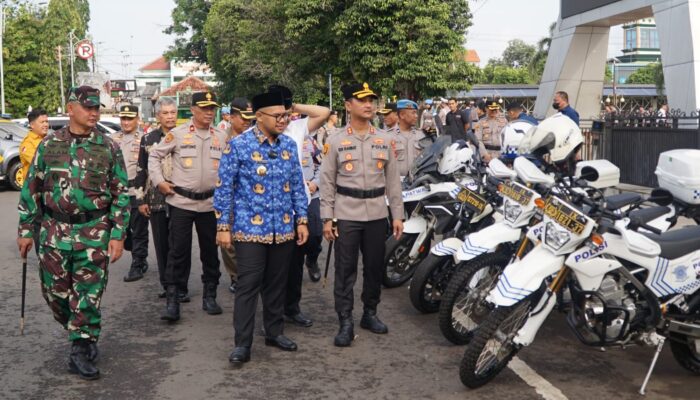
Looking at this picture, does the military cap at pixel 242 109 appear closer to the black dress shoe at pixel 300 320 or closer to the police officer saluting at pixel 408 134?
the police officer saluting at pixel 408 134

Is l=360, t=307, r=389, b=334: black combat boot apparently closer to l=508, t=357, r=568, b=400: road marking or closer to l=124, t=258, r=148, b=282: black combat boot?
l=508, t=357, r=568, b=400: road marking

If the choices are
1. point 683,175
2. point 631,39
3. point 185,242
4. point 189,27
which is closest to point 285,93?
point 185,242

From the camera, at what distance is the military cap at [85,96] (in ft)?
16.5

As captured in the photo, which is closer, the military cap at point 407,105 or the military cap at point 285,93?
the military cap at point 285,93

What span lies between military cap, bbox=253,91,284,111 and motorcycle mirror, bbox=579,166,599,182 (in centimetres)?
204

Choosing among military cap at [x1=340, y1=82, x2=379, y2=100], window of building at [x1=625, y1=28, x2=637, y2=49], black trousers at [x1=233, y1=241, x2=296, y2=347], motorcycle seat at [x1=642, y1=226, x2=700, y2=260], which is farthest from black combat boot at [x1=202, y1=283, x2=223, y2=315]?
window of building at [x1=625, y1=28, x2=637, y2=49]

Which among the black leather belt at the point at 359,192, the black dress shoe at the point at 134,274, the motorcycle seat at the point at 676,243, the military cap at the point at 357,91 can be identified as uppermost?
the military cap at the point at 357,91

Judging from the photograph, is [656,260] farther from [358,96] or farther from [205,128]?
[205,128]

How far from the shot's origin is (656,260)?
474 centimetres

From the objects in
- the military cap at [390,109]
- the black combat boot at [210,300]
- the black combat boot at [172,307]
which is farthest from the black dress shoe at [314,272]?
the military cap at [390,109]

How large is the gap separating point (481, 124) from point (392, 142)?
7045 millimetres

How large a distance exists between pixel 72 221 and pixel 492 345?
8.87 feet

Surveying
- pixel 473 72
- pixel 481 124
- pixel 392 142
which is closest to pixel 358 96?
pixel 392 142

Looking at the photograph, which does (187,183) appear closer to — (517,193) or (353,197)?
(353,197)
